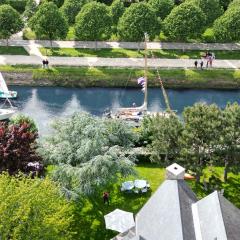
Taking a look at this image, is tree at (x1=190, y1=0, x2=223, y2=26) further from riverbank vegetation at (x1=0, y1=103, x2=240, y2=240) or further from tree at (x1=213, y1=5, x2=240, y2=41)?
riverbank vegetation at (x1=0, y1=103, x2=240, y2=240)

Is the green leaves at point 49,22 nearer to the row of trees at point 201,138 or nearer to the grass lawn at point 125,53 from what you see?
the grass lawn at point 125,53

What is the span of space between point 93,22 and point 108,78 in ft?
29.9

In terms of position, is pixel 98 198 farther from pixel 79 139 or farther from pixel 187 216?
pixel 187 216

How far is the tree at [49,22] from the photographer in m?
83.1

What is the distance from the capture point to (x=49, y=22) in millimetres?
83250

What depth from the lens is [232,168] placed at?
5125 cm

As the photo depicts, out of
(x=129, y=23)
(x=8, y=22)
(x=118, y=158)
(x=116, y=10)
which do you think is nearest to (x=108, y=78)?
(x=129, y=23)

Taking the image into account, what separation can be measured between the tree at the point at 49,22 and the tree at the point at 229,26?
23.2m

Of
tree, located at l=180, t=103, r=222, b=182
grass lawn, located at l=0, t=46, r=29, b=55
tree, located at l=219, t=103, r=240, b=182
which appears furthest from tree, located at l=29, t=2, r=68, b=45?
tree, located at l=219, t=103, r=240, b=182

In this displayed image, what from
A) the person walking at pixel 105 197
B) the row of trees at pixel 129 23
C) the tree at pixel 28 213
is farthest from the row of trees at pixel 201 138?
the row of trees at pixel 129 23

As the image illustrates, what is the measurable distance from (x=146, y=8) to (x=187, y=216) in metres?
50.7

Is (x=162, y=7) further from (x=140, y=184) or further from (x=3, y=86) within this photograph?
(x=140, y=184)

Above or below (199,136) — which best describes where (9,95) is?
below

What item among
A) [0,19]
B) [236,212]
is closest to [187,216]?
[236,212]
